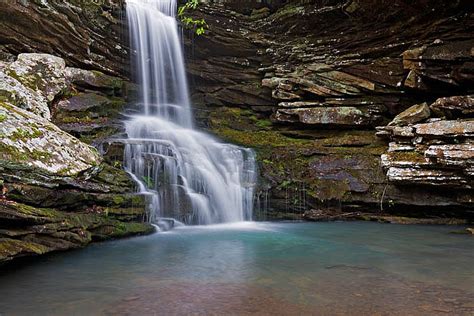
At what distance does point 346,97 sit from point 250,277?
9180 mm

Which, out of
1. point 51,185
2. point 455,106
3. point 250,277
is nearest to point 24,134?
point 51,185

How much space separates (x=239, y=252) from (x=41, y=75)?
806 centimetres

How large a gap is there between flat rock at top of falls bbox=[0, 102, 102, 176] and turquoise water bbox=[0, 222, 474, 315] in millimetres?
1497

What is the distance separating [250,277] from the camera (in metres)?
4.95

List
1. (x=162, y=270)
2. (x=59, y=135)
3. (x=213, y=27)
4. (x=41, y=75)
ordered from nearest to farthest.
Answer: (x=162, y=270)
(x=59, y=135)
(x=41, y=75)
(x=213, y=27)

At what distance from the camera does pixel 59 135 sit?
7.07m

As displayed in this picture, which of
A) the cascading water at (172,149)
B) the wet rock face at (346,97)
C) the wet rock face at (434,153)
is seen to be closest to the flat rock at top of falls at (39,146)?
the cascading water at (172,149)

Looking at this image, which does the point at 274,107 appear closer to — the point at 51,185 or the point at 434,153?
the point at 434,153

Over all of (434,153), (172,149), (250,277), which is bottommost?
(250,277)

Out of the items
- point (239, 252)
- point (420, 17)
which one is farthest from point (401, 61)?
point (239, 252)

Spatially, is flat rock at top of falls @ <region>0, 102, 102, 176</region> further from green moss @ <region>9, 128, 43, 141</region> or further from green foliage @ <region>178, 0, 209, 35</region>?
green foliage @ <region>178, 0, 209, 35</region>

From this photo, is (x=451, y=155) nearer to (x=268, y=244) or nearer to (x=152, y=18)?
(x=268, y=244)

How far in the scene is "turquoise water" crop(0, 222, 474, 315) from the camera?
12.5 feet

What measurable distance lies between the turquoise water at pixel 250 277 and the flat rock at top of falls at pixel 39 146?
4.91 ft
